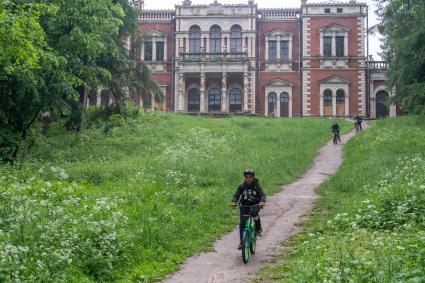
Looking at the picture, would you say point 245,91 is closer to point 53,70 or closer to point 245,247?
point 53,70

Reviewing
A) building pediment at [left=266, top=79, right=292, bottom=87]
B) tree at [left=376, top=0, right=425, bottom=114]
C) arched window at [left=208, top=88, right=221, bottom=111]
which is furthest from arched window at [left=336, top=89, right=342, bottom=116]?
tree at [left=376, top=0, right=425, bottom=114]

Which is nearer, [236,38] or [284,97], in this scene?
[284,97]

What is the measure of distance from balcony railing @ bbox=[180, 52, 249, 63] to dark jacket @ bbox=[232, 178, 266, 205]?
121ft

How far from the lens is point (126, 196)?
47.4 ft

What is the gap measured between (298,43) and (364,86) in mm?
7446

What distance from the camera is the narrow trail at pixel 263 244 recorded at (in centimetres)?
994

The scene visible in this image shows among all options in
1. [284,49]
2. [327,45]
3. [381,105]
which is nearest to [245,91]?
[284,49]

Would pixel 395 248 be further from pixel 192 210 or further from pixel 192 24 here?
pixel 192 24

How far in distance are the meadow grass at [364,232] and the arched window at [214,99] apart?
30.1 meters

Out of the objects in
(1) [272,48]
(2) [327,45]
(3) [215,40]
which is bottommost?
(1) [272,48]

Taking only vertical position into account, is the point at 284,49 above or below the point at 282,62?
above

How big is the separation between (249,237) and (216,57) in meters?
37.9

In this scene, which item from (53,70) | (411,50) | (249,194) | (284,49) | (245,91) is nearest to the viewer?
(249,194)

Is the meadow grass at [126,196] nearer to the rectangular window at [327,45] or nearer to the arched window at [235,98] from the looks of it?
the arched window at [235,98]
